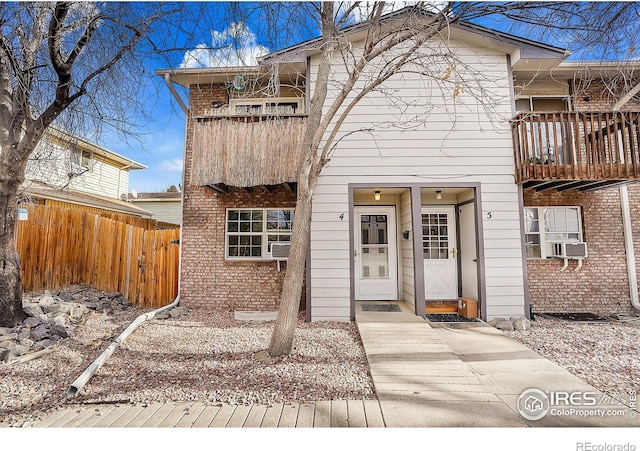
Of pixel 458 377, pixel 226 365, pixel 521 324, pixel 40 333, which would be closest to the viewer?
pixel 458 377

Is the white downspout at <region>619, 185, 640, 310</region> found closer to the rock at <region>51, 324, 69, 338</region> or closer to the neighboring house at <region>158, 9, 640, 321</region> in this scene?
the neighboring house at <region>158, 9, 640, 321</region>

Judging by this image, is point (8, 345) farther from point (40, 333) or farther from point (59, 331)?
point (59, 331)

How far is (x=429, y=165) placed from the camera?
5.95 meters

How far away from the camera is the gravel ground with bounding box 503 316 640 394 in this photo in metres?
3.36

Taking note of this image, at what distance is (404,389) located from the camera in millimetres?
3053

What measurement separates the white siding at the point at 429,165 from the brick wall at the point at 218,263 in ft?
4.22

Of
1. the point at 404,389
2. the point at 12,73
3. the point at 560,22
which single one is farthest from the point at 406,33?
the point at 12,73

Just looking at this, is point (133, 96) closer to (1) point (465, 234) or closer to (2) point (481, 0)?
(2) point (481, 0)

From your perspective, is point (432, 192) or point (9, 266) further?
point (432, 192)

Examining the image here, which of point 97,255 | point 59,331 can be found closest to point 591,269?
point 59,331

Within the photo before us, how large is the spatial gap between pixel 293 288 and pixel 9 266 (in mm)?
4088

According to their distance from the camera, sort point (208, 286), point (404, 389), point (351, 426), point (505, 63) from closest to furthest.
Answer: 1. point (351, 426)
2. point (404, 389)
3. point (505, 63)
4. point (208, 286)

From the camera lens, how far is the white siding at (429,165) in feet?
18.9

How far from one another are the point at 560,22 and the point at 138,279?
842 centimetres
